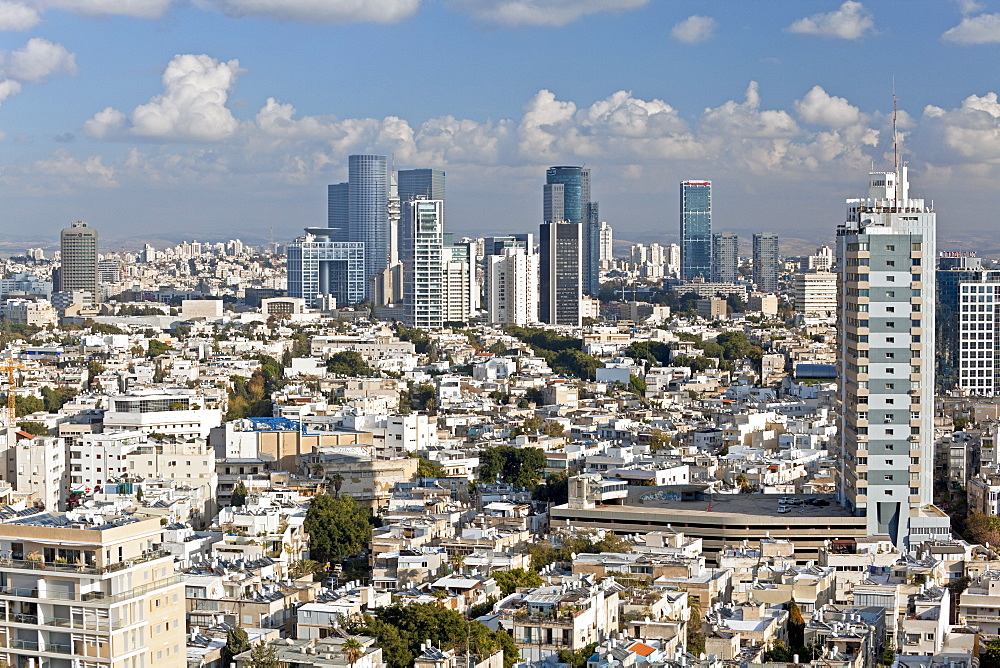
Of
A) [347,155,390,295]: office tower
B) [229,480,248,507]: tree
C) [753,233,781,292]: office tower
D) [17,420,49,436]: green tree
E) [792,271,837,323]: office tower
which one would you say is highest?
[347,155,390,295]: office tower

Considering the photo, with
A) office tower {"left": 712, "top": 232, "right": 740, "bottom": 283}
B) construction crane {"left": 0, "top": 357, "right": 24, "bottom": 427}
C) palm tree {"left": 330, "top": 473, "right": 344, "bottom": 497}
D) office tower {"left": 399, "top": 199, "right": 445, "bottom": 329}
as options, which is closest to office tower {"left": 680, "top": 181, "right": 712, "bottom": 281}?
office tower {"left": 712, "top": 232, "right": 740, "bottom": 283}

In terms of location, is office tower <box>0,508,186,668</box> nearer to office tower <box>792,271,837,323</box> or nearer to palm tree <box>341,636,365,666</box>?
palm tree <box>341,636,365,666</box>

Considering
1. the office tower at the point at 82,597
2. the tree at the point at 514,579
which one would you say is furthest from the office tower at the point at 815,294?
the office tower at the point at 82,597

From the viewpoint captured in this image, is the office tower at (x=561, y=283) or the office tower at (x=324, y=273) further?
the office tower at (x=324, y=273)

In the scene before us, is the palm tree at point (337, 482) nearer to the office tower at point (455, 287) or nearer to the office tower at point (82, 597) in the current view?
the office tower at point (82, 597)

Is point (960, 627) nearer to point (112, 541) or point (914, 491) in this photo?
point (914, 491)

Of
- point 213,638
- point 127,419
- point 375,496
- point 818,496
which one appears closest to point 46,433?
point 127,419
